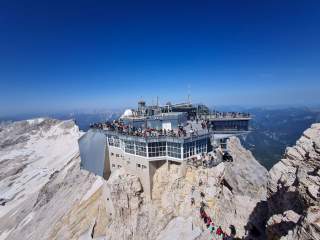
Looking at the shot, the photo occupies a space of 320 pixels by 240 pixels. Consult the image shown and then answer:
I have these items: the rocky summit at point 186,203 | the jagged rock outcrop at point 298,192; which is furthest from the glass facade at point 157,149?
the jagged rock outcrop at point 298,192

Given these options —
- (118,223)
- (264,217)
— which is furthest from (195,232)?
(118,223)

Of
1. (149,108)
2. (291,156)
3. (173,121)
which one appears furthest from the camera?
(149,108)

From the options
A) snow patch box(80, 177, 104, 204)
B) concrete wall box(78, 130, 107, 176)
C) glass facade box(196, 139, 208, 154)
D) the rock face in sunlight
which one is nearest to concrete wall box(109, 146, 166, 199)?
concrete wall box(78, 130, 107, 176)

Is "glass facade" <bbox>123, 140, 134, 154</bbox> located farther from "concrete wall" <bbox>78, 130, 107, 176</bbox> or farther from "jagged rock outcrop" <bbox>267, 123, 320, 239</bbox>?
"jagged rock outcrop" <bbox>267, 123, 320, 239</bbox>

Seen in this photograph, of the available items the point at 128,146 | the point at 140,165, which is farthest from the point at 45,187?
the point at 140,165

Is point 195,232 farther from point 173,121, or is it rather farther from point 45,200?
point 45,200

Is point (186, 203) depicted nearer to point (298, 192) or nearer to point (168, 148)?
point (168, 148)
